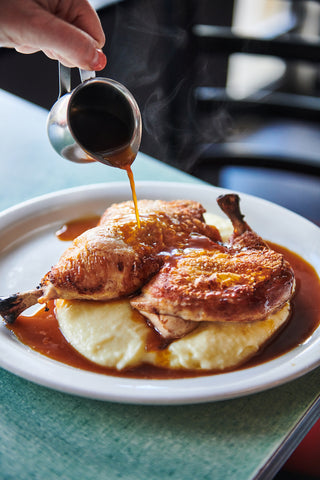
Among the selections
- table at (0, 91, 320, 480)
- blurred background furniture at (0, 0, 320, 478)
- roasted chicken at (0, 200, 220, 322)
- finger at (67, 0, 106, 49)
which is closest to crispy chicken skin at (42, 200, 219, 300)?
roasted chicken at (0, 200, 220, 322)

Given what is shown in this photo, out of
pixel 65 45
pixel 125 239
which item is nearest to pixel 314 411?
pixel 125 239

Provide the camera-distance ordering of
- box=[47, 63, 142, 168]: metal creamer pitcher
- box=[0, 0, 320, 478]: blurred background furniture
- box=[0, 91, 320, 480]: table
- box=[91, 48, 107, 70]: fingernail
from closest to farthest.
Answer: box=[0, 91, 320, 480]: table < box=[91, 48, 107, 70]: fingernail < box=[47, 63, 142, 168]: metal creamer pitcher < box=[0, 0, 320, 478]: blurred background furniture

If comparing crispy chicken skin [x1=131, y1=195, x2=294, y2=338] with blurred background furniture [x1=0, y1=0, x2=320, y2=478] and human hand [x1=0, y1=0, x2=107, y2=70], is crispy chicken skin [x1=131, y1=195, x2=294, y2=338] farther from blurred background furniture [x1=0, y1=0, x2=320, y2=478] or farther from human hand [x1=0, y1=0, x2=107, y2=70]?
blurred background furniture [x1=0, y1=0, x2=320, y2=478]

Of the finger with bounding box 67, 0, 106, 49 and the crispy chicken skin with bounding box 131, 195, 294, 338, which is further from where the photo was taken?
the finger with bounding box 67, 0, 106, 49

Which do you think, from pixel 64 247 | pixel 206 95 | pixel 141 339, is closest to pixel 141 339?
pixel 141 339

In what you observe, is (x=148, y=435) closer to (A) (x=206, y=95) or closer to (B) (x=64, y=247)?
(B) (x=64, y=247)

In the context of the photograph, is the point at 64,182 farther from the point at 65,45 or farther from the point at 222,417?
the point at 222,417
